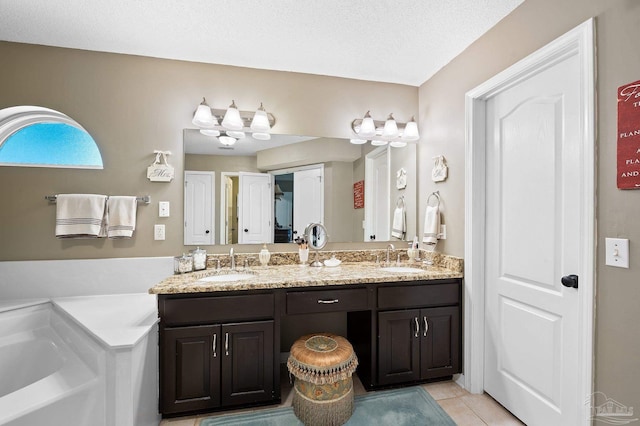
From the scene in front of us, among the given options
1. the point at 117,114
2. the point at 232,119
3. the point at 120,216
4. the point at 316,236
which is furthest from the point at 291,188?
the point at 117,114

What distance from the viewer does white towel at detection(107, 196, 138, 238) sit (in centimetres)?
215

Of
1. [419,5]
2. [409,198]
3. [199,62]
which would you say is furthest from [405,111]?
[199,62]

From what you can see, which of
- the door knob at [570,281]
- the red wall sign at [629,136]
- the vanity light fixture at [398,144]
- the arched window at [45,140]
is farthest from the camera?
the vanity light fixture at [398,144]

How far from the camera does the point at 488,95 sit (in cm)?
203

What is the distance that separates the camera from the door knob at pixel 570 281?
146 centimetres

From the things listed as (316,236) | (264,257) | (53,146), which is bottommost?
(264,257)

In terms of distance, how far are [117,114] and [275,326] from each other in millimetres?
1898

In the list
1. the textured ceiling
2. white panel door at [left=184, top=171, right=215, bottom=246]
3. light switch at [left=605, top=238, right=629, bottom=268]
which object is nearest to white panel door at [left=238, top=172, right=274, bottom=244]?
white panel door at [left=184, top=171, right=215, bottom=246]

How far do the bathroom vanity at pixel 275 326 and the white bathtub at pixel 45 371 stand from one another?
0.37 metres

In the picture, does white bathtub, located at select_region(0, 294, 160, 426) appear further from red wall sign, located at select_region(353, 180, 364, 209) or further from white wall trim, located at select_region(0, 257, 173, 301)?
red wall sign, located at select_region(353, 180, 364, 209)

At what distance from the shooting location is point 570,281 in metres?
1.48

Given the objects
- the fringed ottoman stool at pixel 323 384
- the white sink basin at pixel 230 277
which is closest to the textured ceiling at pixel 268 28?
the white sink basin at pixel 230 277

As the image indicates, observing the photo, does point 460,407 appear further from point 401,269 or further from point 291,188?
Answer: point 291,188

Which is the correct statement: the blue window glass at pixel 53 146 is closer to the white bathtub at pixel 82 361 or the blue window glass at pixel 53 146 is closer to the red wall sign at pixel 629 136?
the white bathtub at pixel 82 361
